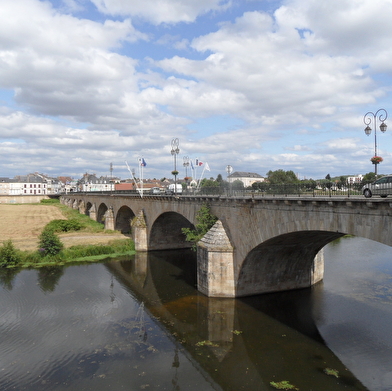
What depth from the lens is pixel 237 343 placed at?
59.3 ft

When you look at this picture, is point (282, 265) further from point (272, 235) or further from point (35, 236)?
point (35, 236)

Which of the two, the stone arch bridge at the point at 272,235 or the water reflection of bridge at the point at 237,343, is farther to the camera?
the stone arch bridge at the point at 272,235

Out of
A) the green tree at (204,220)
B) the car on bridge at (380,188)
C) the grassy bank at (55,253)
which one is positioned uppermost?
the car on bridge at (380,188)

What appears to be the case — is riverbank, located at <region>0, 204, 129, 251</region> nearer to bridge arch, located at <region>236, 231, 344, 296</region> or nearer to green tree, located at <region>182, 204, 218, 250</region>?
green tree, located at <region>182, 204, 218, 250</region>

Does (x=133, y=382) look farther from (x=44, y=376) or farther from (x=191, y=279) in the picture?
(x=191, y=279)

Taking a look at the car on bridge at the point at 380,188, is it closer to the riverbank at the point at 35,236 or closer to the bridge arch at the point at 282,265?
the bridge arch at the point at 282,265

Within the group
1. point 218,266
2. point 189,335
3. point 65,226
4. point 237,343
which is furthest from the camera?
point 65,226

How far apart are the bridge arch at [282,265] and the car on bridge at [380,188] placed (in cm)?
588

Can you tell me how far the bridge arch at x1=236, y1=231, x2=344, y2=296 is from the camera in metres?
22.4

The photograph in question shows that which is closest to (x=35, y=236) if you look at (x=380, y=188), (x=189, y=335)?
(x=189, y=335)

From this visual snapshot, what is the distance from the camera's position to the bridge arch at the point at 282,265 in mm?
22422

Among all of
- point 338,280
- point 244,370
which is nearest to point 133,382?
point 244,370

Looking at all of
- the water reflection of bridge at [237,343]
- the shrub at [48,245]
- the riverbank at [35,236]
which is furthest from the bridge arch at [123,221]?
the water reflection of bridge at [237,343]

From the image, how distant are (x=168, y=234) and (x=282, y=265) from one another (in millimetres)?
21817
